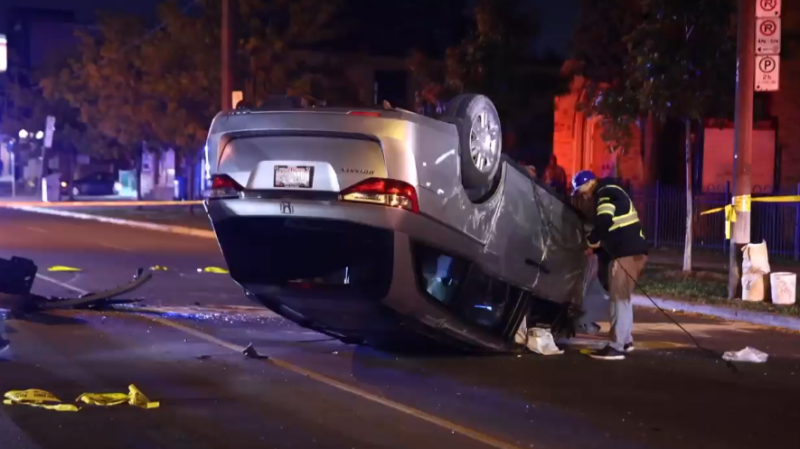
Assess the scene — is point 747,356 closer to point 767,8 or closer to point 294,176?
point 294,176

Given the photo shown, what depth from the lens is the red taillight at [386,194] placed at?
8.48 metres

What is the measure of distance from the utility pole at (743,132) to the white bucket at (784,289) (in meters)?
0.76

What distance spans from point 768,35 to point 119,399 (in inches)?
396

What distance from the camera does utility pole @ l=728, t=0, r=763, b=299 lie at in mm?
14219

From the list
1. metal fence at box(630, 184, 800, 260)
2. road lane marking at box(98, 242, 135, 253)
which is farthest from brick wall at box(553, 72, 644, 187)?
road lane marking at box(98, 242, 135, 253)

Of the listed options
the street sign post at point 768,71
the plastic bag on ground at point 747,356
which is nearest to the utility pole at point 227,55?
the street sign post at point 768,71

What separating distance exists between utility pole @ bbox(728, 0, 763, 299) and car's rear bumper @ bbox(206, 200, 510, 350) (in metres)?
5.82

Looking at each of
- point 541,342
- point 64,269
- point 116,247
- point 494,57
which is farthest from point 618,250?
point 494,57

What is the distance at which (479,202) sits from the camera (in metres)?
9.28

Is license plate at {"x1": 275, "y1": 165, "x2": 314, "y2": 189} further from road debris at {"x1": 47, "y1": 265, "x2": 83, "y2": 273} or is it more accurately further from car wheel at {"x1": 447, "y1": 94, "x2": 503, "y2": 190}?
road debris at {"x1": 47, "y1": 265, "x2": 83, "y2": 273}

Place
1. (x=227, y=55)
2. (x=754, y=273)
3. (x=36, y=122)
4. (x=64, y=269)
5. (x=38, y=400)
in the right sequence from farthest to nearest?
(x=36, y=122), (x=227, y=55), (x=64, y=269), (x=754, y=273), (x=38, y=400)

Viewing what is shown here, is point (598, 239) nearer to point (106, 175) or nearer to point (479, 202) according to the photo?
point (479, 202)

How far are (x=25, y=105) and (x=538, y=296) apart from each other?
190ft

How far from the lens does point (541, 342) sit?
10.3m
